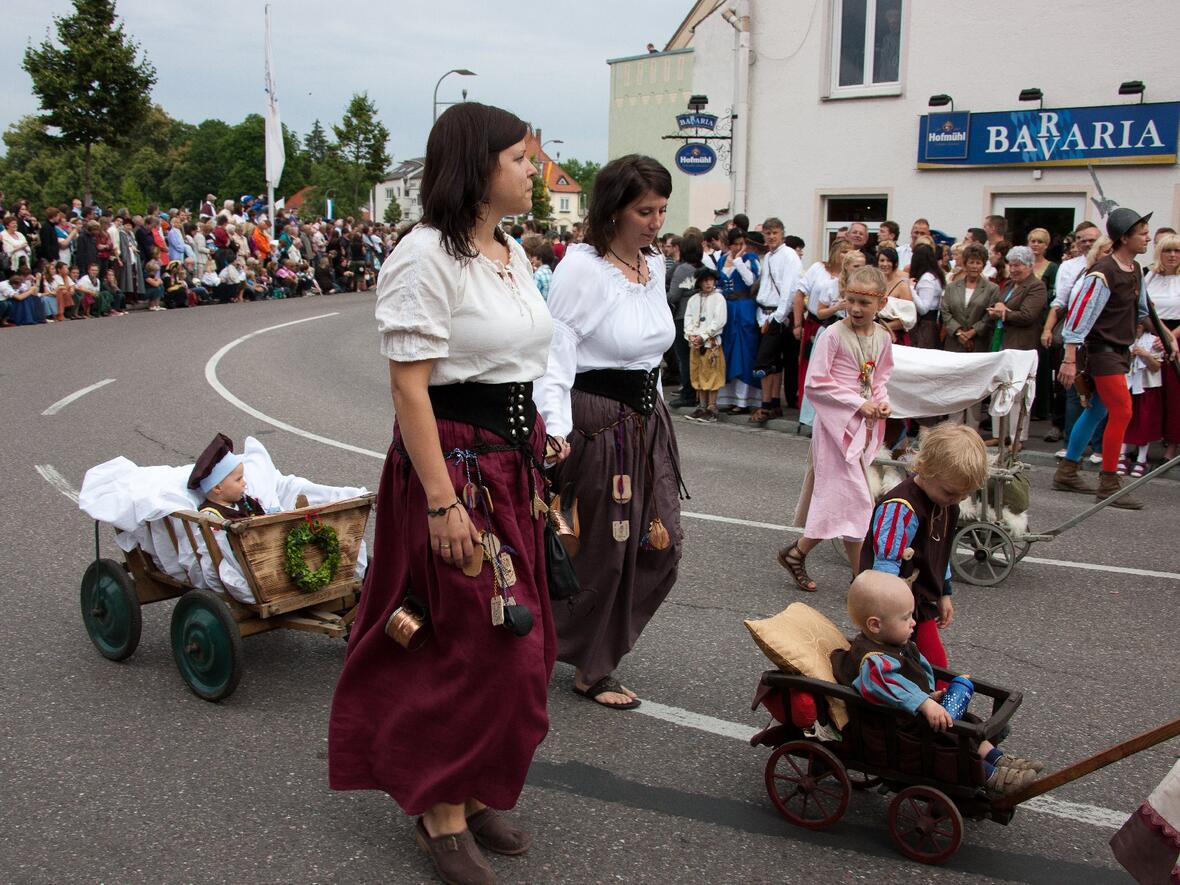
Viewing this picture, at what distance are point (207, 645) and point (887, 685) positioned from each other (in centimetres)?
269

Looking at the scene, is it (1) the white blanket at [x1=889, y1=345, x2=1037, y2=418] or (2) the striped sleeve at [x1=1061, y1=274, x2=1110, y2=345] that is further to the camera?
(2) the striped sleeve at [x1=1061, y1=274, x2=1110, y2=345]

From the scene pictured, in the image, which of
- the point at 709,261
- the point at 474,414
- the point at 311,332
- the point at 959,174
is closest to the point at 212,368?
the point at 311,332

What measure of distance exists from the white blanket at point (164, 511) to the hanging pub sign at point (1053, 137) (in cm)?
1330

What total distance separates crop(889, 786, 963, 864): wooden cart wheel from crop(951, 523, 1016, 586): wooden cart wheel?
3267mm

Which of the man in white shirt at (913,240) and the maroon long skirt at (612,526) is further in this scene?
the man in white shirt at (913,240)

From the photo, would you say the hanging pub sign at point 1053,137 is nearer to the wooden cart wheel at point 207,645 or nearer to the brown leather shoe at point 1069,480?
the brown leather shoe at point 1069,480

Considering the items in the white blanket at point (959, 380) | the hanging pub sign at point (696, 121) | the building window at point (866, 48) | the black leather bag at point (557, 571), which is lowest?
the black leather bag at point (557, 571)

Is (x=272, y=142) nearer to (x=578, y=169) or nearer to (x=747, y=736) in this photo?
(x=747, y=736)

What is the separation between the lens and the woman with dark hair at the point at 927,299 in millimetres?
11570

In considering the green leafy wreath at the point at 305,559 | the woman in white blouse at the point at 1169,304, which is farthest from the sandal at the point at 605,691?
the woman in white blouse at the point at 1169,304

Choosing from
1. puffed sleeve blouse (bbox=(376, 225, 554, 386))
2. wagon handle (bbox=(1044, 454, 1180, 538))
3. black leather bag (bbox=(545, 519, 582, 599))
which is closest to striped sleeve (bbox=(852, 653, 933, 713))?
black leather bag (bbox=(545, 519, 582, 599))

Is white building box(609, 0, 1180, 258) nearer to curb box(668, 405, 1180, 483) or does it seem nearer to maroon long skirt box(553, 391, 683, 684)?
curb box(668, 405, 1180, 483)

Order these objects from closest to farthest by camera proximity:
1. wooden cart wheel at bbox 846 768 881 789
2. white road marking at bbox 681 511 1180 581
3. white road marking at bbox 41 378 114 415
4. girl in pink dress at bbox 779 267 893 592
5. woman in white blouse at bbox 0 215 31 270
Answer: wooden cart wheel at bbox 846 768 881 789, girl in pink dress at bbox 779 267 893 592, white road marking at bbox 681 511 1180 581, white road marking at bbox 41 378 114 415, woman in white blouse at bbox 0 215 31 270

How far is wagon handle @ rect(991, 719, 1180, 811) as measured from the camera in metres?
2.91
